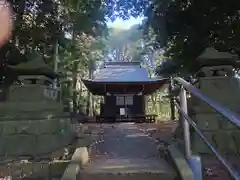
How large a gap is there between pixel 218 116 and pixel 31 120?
4365mm

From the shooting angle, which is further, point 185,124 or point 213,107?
point 185,124

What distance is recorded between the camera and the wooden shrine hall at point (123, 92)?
63.2 ft

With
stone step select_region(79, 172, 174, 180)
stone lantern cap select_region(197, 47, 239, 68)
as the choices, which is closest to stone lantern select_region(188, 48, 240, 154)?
stone lantern cap select_region(197, 47, 239, 68)

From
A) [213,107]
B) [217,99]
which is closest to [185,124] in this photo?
[213,107]

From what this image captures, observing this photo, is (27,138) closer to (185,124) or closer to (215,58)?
(215,58)

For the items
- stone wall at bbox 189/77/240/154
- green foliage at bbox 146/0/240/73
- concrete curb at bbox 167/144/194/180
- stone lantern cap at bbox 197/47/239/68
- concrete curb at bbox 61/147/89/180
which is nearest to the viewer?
concrete curb at bbox 167/144/194/180

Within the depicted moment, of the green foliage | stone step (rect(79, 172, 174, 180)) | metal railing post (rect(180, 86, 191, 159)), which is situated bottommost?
stone step (rect(79, 172, 174, 180))

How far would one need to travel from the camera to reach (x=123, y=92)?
20.6 meters

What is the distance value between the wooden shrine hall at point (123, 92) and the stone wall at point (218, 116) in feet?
37.7

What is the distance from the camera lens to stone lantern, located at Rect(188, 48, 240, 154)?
6.82 m

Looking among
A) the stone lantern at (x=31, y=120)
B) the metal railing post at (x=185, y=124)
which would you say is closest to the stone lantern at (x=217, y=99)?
the metal railing post at (x=185, y=124)

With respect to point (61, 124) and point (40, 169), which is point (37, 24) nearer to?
point (61, 124)

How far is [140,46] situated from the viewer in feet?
108

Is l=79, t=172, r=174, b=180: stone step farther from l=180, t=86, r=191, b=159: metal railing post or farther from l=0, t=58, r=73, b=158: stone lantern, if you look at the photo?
l=0, t=58, r=73, b=158: stone lantern
